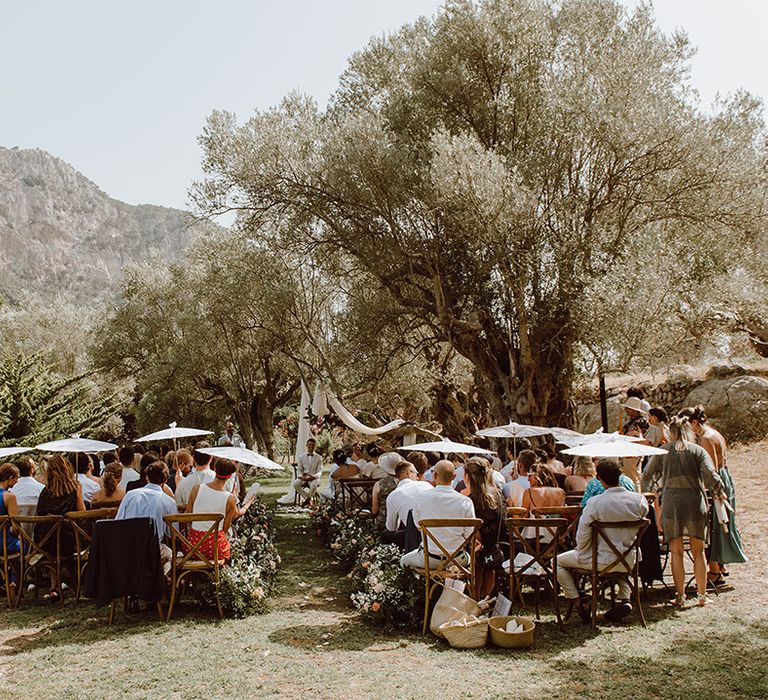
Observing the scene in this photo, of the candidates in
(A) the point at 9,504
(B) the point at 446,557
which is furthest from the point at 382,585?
(A) the point at 9,504

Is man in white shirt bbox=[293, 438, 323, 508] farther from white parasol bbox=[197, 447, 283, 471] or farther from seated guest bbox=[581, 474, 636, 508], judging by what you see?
seated guest bbox=[581, 474, 636, 508]

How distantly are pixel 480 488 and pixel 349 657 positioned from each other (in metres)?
2.36

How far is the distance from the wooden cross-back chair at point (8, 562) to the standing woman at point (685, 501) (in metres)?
7.32

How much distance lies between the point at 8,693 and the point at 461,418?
57.5 feet

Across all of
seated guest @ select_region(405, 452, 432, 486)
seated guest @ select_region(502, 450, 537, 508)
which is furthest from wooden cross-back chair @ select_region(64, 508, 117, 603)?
seated guest @ select_region(502, 450, 537, 508)

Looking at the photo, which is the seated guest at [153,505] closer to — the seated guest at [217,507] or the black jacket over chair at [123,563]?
the black jacket over chair at [123,563]

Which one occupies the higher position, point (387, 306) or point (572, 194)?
point (572, 194)

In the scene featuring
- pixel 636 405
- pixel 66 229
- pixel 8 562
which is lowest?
pixel 8 562

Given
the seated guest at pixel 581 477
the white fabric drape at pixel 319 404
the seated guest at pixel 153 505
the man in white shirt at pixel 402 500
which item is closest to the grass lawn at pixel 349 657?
the seated guest at pixel 153 505

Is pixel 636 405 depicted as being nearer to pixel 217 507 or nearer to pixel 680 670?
pixel 680 670

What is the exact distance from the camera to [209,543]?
7.64 meters

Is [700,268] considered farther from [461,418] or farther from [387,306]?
[461,418]

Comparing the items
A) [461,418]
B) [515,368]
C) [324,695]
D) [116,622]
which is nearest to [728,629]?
[324,695]

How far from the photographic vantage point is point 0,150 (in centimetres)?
16150
